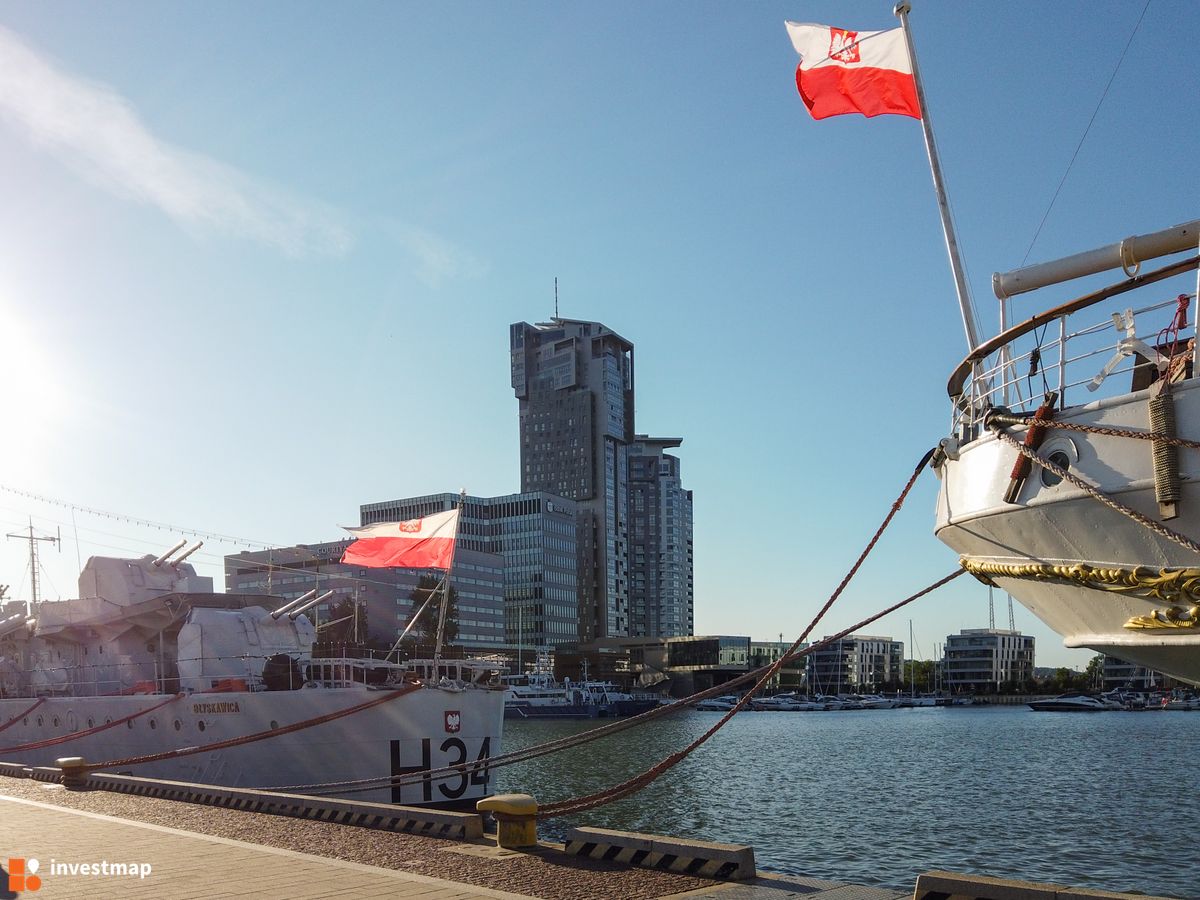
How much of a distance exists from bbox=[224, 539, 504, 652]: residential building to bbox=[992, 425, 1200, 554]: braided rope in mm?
137952

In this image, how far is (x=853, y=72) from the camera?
1655 cm

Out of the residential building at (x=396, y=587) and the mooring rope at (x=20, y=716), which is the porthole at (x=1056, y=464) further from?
the residential building at (x=396, y=587)

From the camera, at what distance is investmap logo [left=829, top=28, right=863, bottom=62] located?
54.4ft

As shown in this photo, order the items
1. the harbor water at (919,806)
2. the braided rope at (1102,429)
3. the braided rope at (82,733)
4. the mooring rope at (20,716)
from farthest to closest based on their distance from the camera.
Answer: the mooring rope at (20,716), the braided rope at (82,733), the harbor water at (919,806), the braided rope at (1102,429)

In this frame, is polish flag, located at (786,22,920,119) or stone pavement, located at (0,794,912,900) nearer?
stone pavement, located at (0,794,912,900)

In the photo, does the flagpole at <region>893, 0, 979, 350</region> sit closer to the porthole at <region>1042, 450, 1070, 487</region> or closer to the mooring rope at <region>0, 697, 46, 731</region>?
the porthole at <region>1042, 450, 1070, 487</region>

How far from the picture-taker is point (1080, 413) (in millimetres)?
12008

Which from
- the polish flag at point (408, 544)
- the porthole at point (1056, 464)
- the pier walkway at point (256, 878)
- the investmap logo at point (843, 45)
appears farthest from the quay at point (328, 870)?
the investmap logo at point (843, 45)

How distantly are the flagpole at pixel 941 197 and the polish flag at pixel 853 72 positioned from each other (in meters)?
0.17

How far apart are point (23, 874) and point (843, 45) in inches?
643

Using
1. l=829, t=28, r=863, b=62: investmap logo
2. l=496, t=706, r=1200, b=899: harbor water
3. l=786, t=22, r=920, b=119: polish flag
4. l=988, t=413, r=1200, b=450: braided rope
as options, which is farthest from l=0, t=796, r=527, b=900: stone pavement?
l=829, t=28, r=863, b=62: investmap logo

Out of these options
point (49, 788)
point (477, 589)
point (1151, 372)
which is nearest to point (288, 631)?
point (49, 788)

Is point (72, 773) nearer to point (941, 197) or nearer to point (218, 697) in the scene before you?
point (218, 697)

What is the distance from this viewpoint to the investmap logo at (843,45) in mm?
16578
